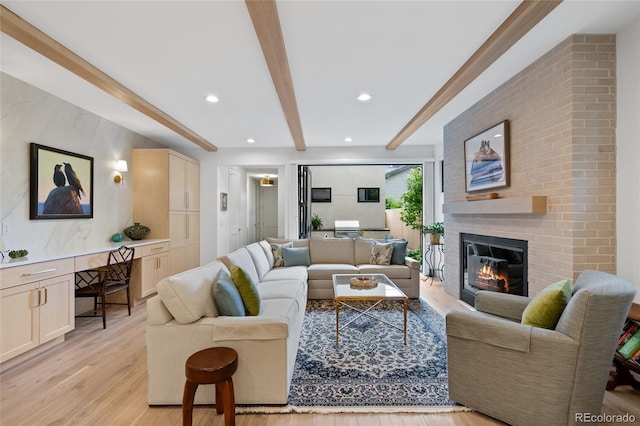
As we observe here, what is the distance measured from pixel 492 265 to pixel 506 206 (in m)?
0.90

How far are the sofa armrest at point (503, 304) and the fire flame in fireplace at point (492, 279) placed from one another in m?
1.15

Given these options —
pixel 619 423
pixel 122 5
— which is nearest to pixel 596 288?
pixel 619 423

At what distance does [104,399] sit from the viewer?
2.00m

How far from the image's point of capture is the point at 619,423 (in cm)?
175

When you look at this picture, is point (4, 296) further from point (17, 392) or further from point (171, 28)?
point (171, 28)

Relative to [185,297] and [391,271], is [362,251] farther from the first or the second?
[185,297]

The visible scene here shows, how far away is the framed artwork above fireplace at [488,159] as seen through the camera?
3055 mm

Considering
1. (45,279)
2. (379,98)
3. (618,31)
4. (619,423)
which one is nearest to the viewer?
(619,423)

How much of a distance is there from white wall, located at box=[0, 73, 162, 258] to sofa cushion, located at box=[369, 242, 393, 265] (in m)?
3.85

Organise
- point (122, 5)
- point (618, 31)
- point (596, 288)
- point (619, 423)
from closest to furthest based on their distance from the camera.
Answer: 1. point (596, 288)
2. point (619, 423)
3. point (122, 5)
4. point (618, 31)

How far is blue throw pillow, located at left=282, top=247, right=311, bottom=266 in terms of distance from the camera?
4.53 metres

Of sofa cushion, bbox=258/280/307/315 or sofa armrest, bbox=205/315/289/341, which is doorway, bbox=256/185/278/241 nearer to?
sofa cushion, bbox=258/280/307/315

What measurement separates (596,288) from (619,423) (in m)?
0.96

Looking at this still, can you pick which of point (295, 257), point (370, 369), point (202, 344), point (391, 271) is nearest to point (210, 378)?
point (202, 344)
